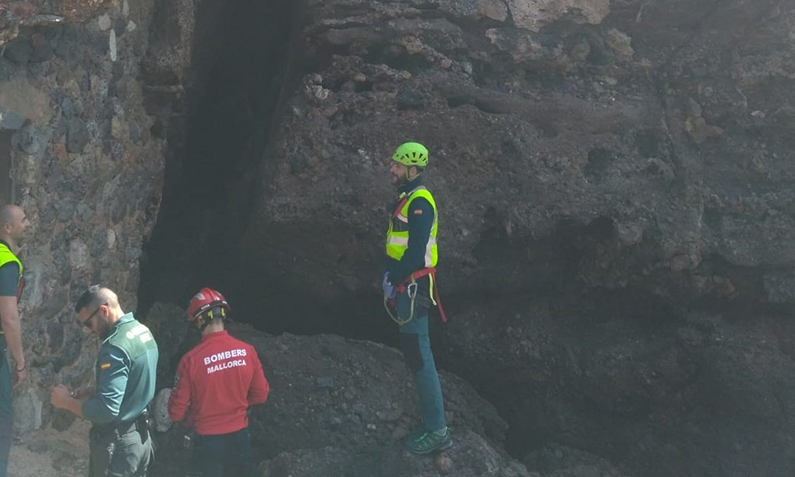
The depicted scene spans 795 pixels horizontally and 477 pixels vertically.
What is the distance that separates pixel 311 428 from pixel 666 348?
107 inches

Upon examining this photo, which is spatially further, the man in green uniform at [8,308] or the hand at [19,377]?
the hand at [19,377]

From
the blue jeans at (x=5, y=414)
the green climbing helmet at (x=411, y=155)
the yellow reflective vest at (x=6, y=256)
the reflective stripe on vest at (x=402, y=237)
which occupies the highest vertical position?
the green climbing helmet at (x=411, y=155)

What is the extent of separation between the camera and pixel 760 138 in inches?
265

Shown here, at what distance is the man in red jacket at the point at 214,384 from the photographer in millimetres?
4590

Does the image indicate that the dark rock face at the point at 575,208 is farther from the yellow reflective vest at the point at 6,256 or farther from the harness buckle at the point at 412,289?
the yellow reflective vest at the point at 6,256

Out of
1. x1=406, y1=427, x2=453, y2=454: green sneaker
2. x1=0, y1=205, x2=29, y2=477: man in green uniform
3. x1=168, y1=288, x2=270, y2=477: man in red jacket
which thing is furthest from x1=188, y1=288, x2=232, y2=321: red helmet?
x1=406, y1=427, x2=453, y2=454: green sneaker

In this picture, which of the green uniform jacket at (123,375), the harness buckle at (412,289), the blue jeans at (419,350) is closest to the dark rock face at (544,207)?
the blue jeans at (419,350)

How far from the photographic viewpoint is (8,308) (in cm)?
426

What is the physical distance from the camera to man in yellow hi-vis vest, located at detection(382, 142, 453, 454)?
5.24 m

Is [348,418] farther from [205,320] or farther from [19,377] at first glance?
[19,377]

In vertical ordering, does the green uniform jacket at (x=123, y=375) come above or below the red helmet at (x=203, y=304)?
below

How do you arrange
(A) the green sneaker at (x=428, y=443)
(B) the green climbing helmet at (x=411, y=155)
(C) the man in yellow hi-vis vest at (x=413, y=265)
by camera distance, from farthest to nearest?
(A) the green sneaker at (x=428, y=443) → (B) the green climbing helmet at (x=411, y=155) → (C) the man in yellow hi-vis vest at (x=413, y=265)

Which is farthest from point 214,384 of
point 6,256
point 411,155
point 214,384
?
point 411,155

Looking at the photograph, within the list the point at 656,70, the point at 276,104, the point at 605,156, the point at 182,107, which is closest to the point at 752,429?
the point at 605,156
